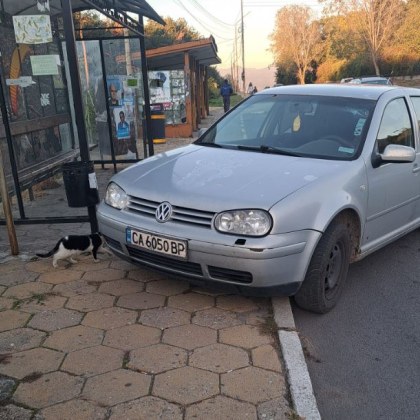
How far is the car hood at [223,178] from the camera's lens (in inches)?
128

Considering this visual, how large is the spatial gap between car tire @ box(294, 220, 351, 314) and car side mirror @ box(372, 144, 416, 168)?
714 millimetres

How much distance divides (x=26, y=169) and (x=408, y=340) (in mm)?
5588

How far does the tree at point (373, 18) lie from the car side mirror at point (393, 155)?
40491 millimetres

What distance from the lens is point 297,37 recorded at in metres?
57.1

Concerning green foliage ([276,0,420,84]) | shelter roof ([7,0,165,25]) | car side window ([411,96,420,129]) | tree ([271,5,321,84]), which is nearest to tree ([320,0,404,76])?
green foliage ([276,0,420,84])

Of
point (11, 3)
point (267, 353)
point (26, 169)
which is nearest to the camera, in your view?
point (267, 353)

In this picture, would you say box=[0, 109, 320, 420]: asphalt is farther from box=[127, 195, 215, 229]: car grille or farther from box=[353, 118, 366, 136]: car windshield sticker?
box=[353, 118, 366, 136]: car windshield sticker

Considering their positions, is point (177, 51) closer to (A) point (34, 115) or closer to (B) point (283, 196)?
(A) point (34, 115)

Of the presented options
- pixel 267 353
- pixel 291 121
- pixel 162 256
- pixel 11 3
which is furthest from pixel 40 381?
pixel 11 3

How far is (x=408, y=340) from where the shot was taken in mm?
3355

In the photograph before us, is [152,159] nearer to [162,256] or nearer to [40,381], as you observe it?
[162,256]

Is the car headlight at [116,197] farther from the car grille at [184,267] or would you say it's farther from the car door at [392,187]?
the car door at [392,187]

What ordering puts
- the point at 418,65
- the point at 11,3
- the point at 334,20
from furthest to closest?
the point at 334,20, the point at 418,65, the point at 11,3

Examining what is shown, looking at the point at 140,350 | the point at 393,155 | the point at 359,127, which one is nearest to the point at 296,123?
the point at 359,127
